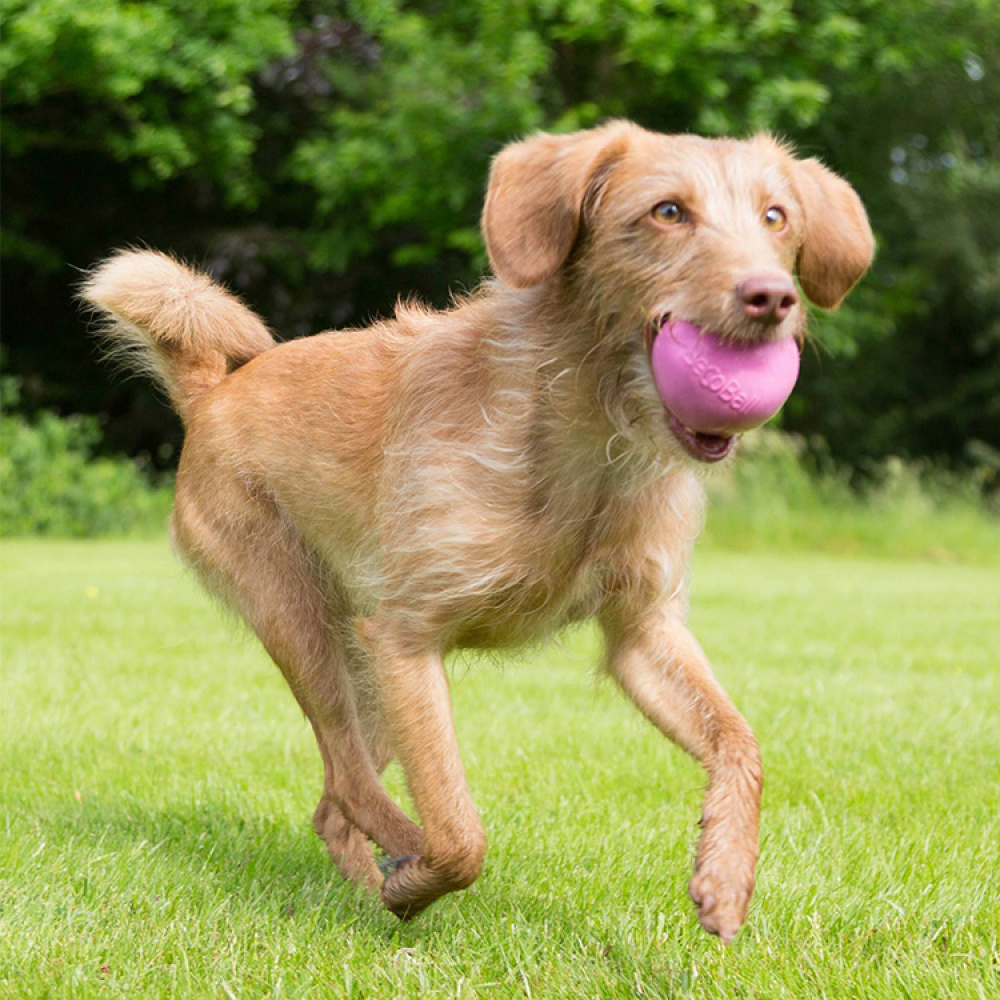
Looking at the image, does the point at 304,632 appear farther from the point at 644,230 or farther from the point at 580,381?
the point at 644,230

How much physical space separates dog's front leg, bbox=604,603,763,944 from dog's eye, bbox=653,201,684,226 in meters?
1.05

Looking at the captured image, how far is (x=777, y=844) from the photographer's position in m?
4.14

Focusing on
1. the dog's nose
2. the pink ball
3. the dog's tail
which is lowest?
the dog's tail

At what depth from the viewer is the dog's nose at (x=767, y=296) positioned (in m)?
2.92

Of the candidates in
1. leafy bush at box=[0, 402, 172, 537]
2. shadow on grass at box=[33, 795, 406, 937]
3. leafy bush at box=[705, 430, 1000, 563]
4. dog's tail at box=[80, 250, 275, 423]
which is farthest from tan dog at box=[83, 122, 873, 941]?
leafy bush at box=[705, 430, 1000, 563]

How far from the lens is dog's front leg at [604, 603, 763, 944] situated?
297cm

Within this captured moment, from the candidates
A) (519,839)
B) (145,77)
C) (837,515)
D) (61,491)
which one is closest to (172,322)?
(519,839)

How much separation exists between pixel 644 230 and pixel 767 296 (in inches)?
18.1

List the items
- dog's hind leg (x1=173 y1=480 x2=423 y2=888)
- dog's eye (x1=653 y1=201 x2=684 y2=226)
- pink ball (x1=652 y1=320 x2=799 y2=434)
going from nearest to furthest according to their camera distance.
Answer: pink ball (x1=652 y1=320 x2=799 y2=434) → dog's eye (x1=653 y1=201 x2=684 y2=226) → dog's hind leg (x1=173 y1=480 x2=423 y2=888)

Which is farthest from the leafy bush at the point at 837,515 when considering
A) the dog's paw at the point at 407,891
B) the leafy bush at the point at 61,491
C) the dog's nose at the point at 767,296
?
the dog's nose at the point at 767,296

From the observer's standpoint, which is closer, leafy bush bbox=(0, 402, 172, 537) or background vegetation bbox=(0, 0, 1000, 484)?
leafy bush bbox=(0, 402, 172, 537)

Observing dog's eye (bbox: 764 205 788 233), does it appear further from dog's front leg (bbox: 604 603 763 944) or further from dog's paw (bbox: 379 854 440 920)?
dog's paw (bbox: 379 854 440 920)

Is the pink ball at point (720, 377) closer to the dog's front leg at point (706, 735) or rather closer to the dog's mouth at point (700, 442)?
the dog's mouth at point (700, 442)

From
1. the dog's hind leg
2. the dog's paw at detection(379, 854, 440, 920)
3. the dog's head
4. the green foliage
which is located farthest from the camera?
the green foliage
